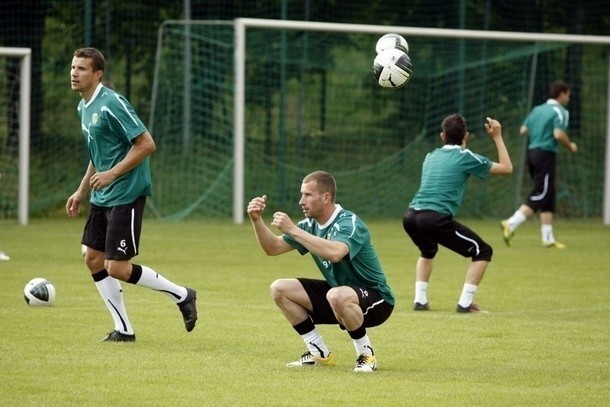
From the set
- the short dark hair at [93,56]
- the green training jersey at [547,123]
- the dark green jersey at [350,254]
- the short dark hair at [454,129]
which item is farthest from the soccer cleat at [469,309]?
the green training jersey at [547,123]

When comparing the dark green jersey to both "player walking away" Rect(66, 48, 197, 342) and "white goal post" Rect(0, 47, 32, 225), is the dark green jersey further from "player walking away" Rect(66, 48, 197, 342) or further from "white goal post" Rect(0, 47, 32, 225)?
"white goal post" Rect(0, 47, 32, 225)

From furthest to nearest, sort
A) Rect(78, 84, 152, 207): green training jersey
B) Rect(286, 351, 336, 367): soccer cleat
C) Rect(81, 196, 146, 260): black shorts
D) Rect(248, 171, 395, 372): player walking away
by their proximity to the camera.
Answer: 1. Rect(78, 84, 152, 207): green training jersey
2. Rect(81, 196, 146, 260): black shorts
3. Rect(286, 351, 336, 367): soccer cleat
4. Rect(248, 171, 395, 372): player walking away

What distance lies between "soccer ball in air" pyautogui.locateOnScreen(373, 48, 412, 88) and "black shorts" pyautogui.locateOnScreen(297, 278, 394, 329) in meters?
3.91

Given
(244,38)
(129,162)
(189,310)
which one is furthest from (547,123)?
(129,162)

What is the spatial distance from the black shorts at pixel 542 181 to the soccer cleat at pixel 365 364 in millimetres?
11218

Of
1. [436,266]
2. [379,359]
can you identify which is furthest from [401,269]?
[379,359]

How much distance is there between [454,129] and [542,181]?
7.48 meters

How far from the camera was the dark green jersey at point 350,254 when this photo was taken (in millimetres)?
8403

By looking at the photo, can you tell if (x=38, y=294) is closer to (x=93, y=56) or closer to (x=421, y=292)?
(x=93, y=56)

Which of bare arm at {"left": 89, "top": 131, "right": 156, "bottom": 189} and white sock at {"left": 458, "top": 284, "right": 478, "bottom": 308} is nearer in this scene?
bare arm at {"left": 89, "top": 131, "right": 156, "bottom": 189}

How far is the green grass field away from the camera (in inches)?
301

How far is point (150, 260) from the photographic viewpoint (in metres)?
16.5

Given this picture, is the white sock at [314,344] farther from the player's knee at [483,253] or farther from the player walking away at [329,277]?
the player's knee at [483,253]

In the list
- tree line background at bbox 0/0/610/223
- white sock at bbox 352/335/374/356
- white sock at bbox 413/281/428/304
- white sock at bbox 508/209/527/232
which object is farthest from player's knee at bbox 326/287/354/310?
tree line background at bbox 0/0/610/223
